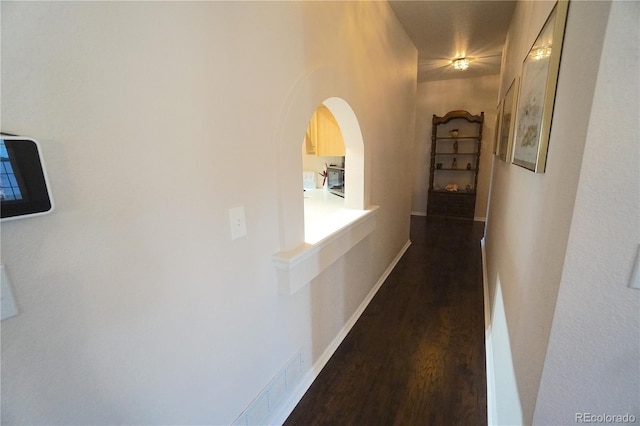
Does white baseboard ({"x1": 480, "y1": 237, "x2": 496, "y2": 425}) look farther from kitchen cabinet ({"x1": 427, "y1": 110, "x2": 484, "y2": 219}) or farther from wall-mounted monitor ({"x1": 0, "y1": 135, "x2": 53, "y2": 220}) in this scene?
kitchen cabinet ({"x1": 427, "y1": 110, "x2": 484, "y2": 219})

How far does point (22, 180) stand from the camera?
552 millimetres

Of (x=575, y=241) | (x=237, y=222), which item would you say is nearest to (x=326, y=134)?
(x=237, y=222)

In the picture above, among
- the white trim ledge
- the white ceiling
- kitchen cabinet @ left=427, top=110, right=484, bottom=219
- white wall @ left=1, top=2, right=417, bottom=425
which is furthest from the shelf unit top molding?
white wall @ left=1, top=2, right=417, bottom=425

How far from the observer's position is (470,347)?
202 centimetres

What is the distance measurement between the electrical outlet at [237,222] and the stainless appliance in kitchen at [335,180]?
176cm

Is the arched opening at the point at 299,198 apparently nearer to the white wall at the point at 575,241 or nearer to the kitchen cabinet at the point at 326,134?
the kitchen cabinet at the point at 326,134

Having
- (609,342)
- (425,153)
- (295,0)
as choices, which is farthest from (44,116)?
(425,153)

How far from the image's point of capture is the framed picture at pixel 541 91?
90cm

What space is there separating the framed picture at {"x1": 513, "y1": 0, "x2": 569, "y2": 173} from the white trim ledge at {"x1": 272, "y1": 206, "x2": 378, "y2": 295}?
1.00m

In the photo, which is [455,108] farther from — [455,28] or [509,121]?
[509,121]

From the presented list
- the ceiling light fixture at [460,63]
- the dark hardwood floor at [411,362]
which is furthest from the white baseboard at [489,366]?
the ceiling light fixture at [460,63]

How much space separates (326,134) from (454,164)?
157 inches

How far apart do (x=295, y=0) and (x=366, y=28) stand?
969 mm

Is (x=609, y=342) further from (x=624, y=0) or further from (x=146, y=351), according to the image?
(x=146, y=351)
